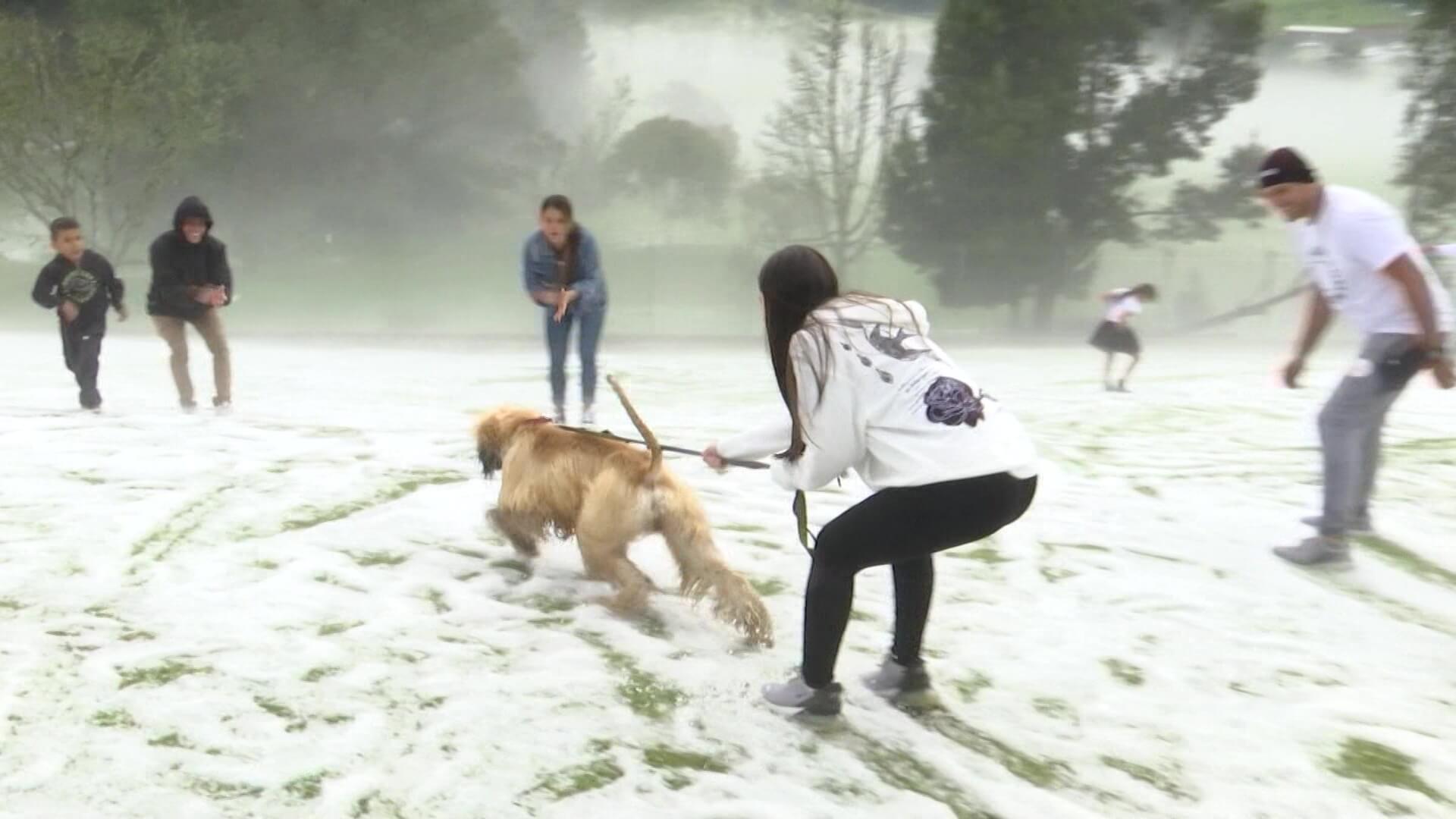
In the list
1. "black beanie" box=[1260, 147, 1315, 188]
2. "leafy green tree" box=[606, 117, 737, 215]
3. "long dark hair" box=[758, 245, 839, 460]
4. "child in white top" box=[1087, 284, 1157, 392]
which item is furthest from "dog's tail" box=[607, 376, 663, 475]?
"leafy green tree" box=[606, 117, 737, 215]

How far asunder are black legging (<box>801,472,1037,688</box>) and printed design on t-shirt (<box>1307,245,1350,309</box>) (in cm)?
270

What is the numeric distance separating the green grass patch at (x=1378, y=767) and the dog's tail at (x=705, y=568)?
6.22ft

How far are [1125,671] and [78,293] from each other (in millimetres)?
7809

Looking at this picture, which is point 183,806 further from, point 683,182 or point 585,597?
point 683,182

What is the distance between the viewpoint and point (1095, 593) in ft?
16.6

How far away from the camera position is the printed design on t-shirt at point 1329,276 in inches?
199

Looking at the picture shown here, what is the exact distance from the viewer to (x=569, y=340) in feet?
28.1

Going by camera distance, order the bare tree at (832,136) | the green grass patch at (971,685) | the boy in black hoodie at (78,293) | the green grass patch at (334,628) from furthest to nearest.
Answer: the bare tree at (832,136), the boy in black hoodie at (78,293), the green grass patch at (334,628), the green grass patch at (971,685)

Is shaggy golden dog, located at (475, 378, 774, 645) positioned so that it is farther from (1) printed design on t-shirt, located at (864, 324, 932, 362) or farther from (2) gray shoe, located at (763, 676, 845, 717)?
(1) printed design on t-shirt, located at (864, 324, 932, 362)

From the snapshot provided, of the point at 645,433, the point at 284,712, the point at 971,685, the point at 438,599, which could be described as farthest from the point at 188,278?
the point at 971,685

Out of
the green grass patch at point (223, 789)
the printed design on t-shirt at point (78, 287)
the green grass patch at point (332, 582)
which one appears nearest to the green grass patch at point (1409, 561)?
the green grass patch at point (332, 582)

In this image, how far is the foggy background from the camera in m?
33.4

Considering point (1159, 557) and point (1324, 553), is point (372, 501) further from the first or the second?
point (1324, 553)

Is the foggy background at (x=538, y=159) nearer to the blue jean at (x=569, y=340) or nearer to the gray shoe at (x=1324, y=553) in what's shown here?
the blue jean at (x=569, y=340)
